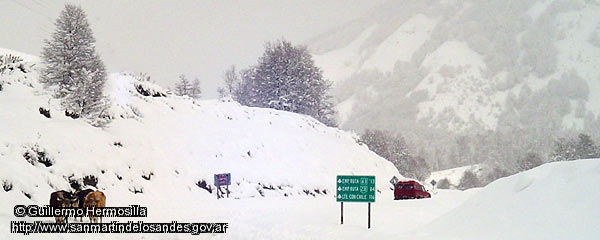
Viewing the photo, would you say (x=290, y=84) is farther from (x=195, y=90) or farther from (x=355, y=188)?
(x=355, y=188)

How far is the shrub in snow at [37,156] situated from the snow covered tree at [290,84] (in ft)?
147

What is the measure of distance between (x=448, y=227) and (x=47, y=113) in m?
22.1

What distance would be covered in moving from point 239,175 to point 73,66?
1415 centimetres

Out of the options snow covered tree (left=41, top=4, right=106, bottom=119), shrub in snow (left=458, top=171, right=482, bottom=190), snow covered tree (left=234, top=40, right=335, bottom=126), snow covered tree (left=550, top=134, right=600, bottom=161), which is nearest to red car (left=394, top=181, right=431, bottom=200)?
snow covered tree (left=41, top=4, right=106, bottom=119)

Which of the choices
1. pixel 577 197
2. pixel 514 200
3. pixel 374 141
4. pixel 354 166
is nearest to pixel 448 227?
pixel 514 200

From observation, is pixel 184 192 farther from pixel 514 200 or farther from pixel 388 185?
pixel 388 185

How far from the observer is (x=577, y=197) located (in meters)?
10.2

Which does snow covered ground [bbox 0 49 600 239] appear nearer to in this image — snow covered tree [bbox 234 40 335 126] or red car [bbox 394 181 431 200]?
red car [bbox 394 181 431 200]

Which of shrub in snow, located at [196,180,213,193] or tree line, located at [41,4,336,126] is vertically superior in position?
tree line, located at [41,4,336,126]

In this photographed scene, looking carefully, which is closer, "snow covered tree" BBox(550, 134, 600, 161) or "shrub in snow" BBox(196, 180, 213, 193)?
"shrub in snow" BBox(196, 180, 213, 193)

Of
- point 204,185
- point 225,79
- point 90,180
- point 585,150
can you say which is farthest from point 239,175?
point 585,150

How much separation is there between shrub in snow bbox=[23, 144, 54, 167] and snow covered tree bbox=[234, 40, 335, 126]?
44903 mm

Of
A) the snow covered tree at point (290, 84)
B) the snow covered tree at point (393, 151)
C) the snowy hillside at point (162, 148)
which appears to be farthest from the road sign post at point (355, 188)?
the snow covered tree at point (393, 151)

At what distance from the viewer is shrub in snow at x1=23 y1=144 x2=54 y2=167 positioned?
19.8 m
